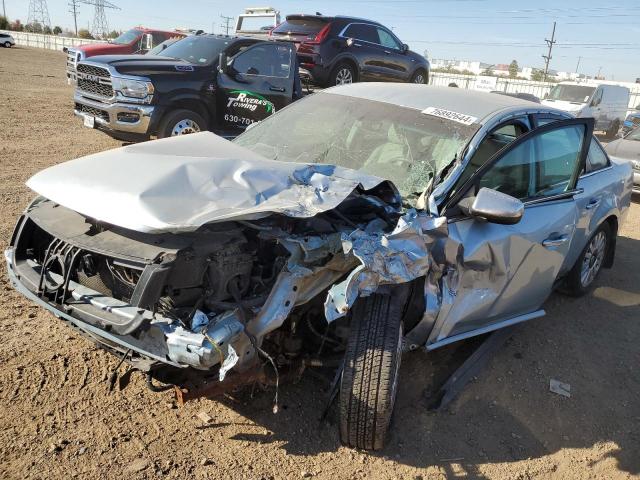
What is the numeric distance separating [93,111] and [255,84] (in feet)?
8.00

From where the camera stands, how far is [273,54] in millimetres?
8781

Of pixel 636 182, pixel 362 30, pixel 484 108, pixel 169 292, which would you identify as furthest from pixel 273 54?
pixel 169 292

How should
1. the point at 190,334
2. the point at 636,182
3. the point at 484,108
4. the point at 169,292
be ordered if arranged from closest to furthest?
1. the point at 190,334
2. the point at 169,292
3. the point at 484,108
4. the point at 636,182

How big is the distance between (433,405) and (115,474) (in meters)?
1.78

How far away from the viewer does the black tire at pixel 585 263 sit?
15.3 feet

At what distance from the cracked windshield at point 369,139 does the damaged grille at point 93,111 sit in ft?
14.6

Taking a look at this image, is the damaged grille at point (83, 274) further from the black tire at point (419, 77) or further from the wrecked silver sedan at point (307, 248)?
the black tire at point (419, 77)

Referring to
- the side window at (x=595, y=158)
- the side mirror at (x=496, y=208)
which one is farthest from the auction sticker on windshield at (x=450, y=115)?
the side window at (x=595, y=158)

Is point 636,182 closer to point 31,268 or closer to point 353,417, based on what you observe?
point 353,417

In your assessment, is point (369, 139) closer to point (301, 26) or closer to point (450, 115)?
point (450, 115)

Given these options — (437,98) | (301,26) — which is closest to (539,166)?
(437,98)

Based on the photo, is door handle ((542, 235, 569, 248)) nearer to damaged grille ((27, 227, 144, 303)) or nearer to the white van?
damaged grille ((27, 227, 144, 303))

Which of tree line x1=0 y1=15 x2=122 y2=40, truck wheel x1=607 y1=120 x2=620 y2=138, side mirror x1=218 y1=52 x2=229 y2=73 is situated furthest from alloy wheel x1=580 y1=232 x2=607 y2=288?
tree line x1=0 y1=15 x2=122 y2=40

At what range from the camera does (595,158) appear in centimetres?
455
